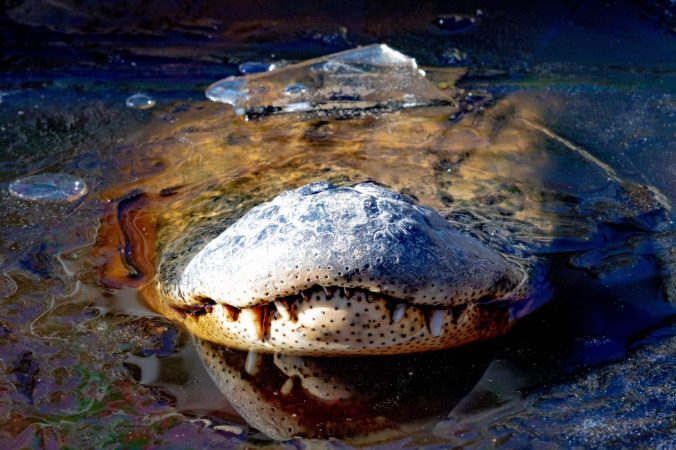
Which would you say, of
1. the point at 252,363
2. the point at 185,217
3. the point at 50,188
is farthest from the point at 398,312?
the point at 50,188

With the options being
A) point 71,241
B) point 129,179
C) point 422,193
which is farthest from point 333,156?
A: point 71,241

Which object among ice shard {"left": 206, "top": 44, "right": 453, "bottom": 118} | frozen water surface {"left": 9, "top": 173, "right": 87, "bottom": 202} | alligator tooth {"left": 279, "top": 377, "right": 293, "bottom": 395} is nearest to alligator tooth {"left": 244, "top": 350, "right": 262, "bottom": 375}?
alligator tooth {"left": 279, "top": 377, "right": 293, "bottom": 395}

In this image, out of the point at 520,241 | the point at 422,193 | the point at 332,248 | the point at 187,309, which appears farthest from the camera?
the point at 422,193

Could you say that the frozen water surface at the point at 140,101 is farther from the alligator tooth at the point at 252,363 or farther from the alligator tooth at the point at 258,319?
the alligator tooth at the point at 258,319

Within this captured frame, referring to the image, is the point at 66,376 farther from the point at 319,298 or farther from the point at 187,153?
the point at 187,153

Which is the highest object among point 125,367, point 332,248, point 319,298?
point 332,248

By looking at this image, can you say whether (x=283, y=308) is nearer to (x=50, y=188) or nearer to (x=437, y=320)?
(x=437, y=320)

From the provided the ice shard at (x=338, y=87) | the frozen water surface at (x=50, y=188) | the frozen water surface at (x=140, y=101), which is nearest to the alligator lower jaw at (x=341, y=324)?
the frozen water surface at (x=50, y=188)
